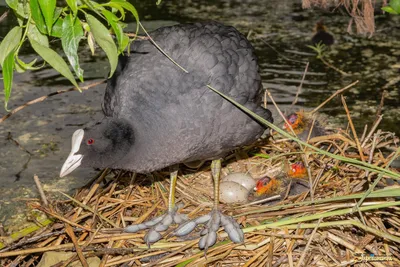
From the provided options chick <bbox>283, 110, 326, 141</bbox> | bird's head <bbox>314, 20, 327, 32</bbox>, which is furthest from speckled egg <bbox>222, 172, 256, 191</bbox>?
bird's head <bbox>314, 20, 327, 32</bbox>

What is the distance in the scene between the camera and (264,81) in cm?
562

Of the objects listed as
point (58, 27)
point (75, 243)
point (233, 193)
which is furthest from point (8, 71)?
point (233, 193)

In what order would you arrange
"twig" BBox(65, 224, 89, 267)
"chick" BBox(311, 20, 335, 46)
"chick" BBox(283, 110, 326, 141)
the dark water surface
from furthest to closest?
A: "chick" BBox(311, 20, 335, 46) → the dark water surface → "chick" BBox(283, 110, 326, 141) → "twig" BBox(65, 224, 89, 267)

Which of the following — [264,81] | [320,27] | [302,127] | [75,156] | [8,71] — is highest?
[8,71]

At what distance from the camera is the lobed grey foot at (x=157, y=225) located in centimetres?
324

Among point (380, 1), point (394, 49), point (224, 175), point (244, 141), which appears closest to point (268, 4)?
point (380, 1)

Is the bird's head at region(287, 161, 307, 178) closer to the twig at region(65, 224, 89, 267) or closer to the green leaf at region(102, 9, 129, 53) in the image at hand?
the twig at region(65, 224, 89, 267)

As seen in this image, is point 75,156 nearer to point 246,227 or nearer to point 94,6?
point 246,227

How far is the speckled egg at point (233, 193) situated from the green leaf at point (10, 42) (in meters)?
2.18

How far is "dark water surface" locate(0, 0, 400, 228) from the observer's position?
445 centimetres

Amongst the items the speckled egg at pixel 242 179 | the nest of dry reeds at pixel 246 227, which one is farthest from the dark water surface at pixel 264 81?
the speckled egg at pixel 242 179

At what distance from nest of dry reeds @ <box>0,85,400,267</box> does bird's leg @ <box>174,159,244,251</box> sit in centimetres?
4

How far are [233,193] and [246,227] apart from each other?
494mm

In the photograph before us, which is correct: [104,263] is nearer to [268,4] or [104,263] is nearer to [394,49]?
[394,49]
